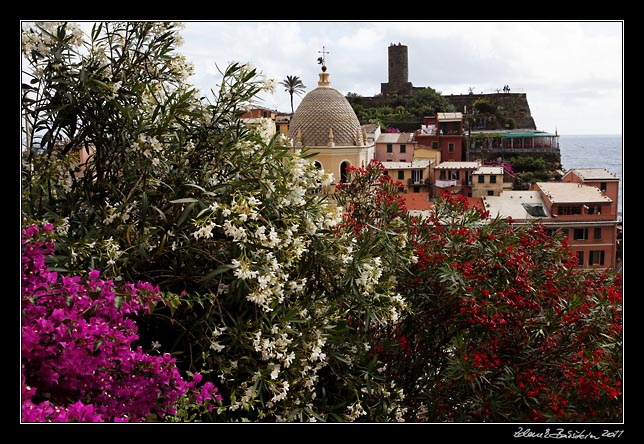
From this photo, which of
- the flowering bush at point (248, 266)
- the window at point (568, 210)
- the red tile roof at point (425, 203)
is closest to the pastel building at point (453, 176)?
the red tile roof at point (425, 203)

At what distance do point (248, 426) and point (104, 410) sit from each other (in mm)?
381

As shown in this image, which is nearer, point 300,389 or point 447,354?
point 300,389

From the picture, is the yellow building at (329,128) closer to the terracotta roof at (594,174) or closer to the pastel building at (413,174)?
the terracotta roof at (594,174)

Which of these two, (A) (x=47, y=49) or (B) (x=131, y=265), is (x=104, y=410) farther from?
(A) (x=47, y=49)

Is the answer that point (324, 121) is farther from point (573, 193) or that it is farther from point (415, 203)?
point (573, 193)

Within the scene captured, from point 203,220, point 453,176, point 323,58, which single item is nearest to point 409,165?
point 453,176

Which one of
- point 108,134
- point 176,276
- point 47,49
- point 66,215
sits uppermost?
point 47,49

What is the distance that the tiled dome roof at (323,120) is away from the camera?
686 centimetres

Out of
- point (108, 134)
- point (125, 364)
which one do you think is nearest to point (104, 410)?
point (125, 364)

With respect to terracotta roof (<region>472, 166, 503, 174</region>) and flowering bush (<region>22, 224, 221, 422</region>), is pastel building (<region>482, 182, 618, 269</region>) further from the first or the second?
flowering bush (<region>22, 224, 221, 422</region>)

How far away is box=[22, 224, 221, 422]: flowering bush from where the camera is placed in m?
1.75

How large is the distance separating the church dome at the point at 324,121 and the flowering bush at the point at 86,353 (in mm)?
4918

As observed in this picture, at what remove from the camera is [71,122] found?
8.54 feet

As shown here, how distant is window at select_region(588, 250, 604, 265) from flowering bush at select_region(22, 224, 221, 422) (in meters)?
3.16
